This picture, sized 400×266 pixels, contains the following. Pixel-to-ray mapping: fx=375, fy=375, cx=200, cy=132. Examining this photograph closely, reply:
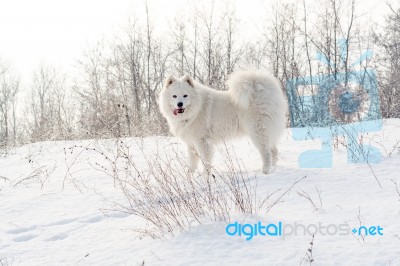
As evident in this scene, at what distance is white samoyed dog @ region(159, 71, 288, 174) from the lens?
5398 mm

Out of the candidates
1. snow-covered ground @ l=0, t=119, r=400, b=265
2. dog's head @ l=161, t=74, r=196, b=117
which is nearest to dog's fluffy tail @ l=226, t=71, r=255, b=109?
dog's head @ l=161, t=74, r=196, b=117

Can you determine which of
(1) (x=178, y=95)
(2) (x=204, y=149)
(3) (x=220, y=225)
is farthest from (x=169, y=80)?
(3) (x=220, y=225)

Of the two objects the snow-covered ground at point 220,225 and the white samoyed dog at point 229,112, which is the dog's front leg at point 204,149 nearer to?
the white samoyed dog at point 229,112

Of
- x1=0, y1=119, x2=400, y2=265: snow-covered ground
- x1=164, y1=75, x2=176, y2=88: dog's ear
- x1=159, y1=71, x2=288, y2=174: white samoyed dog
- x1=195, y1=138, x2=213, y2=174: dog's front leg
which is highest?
x1=164, y1=75, x2=176, y2=88: dog's ear

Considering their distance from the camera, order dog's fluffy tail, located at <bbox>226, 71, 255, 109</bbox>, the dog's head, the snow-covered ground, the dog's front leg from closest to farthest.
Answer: the snow-covered ground < dog's fluffy tail, located at <bbox>226, 71, 255, 109</bbox> < the dog's front leg < the dog's head

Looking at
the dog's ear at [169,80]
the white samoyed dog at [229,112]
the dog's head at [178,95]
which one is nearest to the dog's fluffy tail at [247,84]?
the white samoyed dog at [229,112]

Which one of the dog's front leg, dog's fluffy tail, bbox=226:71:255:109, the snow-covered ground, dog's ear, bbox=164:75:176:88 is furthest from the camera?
dog's ear, bbox=164:75:176:88

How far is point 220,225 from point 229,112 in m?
3.05

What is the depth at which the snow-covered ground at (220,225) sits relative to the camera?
2.34 m

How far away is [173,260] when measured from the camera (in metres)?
2.45

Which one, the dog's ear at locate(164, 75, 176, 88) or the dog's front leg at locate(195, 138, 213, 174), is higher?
the dog's ear at locate(164, 75, 176, 88)

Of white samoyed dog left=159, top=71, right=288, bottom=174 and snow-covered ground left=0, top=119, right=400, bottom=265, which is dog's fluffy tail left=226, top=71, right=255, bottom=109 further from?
snow-covered ground left=0, top=119, right=400, bottom=265

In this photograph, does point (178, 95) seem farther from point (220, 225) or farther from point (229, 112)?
point (220, 225)

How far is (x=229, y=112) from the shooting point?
568cm
